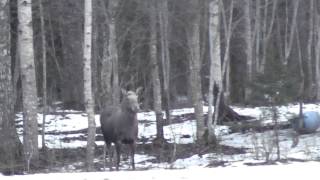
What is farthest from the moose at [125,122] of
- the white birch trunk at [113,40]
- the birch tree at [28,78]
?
the white birch trunk at [113,40]

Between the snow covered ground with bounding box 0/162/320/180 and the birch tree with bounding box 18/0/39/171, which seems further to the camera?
the birch tree with bounding box 18/0/39/171

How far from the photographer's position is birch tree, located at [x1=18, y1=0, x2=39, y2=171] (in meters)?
14.4

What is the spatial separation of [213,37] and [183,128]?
17.2 ft

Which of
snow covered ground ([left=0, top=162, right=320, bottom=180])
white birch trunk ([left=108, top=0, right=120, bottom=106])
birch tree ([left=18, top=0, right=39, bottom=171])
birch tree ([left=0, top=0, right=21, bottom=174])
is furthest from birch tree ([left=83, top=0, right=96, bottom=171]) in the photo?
snow covered ground ([left=0, top=162, right=320, bottom=180])

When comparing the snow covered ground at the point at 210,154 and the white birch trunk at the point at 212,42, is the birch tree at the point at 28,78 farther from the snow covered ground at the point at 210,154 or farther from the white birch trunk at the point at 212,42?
the white birch trunk at the point at 212,42

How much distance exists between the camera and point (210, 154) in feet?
55.4

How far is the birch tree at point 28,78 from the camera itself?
14.4 m

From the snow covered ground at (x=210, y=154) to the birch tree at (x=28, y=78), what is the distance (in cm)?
179

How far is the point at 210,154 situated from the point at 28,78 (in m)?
4.89

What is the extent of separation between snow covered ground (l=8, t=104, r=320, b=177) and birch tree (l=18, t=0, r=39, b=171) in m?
1.79

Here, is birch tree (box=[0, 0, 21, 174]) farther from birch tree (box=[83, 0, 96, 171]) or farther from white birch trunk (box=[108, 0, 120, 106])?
white birch trunk (box=[108, 0, 120, 106])

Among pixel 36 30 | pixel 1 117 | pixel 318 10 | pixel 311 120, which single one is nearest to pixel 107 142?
pixel 1 117

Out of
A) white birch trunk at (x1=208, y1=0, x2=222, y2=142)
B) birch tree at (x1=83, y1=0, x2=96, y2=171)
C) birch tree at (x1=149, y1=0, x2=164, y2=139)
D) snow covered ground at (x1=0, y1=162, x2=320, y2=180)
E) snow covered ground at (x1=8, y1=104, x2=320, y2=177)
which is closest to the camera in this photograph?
snow covered ground at (x1=0, y1=162, x2=320, y2=180)

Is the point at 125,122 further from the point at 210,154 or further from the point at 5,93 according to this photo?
the point at 5,93
